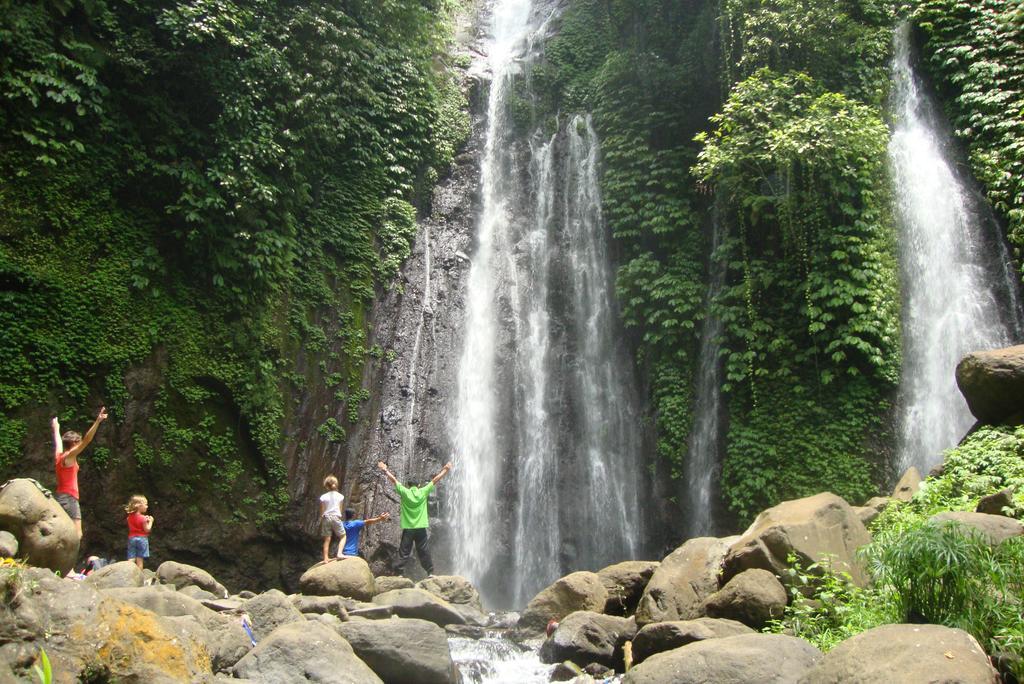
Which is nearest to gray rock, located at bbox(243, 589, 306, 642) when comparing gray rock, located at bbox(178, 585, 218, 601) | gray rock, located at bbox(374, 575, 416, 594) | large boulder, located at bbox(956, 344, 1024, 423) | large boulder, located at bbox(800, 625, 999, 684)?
gray rock, located at bbox(178, 585, 218, 601)

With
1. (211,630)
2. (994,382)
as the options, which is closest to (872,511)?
(994,382)

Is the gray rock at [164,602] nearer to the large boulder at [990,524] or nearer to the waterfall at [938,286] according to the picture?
the large boulder at [990,524]

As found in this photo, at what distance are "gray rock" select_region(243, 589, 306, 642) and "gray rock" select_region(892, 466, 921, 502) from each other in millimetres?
7588

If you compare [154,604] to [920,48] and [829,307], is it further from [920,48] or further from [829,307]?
[920,48]

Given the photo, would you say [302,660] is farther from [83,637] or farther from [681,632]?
[681,632]

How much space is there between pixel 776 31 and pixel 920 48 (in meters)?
2.87

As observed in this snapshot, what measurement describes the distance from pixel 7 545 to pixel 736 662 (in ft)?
20.3

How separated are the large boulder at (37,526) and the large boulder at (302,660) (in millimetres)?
2418

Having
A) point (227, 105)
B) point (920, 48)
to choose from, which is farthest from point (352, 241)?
point (920, 48)

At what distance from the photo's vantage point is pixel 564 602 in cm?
1020

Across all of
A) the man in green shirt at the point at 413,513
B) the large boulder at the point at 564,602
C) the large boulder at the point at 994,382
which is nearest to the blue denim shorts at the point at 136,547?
the man in green shirt at the point at 413,513

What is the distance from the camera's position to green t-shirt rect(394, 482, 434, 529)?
11656mm

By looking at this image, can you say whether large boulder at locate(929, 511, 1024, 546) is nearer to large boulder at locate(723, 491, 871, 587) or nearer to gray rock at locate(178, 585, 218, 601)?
large boulder at locate(723, 491, 871, 587)

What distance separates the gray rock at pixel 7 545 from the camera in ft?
21.5
